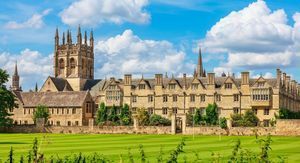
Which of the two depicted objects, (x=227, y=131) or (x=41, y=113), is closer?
(x=227, y=131)

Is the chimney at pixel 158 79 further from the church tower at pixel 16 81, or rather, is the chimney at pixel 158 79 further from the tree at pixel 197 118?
the church tower at pixel 16 81

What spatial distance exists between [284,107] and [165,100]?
2018cm

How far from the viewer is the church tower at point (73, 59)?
401 ft

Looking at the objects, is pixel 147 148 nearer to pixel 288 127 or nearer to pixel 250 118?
pixel 288 127

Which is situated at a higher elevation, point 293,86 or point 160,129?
point 293,86

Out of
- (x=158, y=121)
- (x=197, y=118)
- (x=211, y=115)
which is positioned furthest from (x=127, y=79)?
(x=211, y=115)

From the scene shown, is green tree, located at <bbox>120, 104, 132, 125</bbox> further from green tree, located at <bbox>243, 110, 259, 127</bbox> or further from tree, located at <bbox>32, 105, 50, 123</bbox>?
green tree, located at <bbox>243, 110, 259, 127</bbox>

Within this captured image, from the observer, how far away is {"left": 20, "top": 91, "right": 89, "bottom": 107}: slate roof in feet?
320

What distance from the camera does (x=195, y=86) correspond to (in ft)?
292

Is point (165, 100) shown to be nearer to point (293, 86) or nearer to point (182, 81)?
point (182, 81)

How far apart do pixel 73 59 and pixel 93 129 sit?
52186 millimetres

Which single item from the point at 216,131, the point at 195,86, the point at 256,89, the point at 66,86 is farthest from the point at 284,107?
the point at 66,86

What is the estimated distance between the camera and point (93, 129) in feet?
244

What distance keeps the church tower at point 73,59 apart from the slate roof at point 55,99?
57.8 feet
